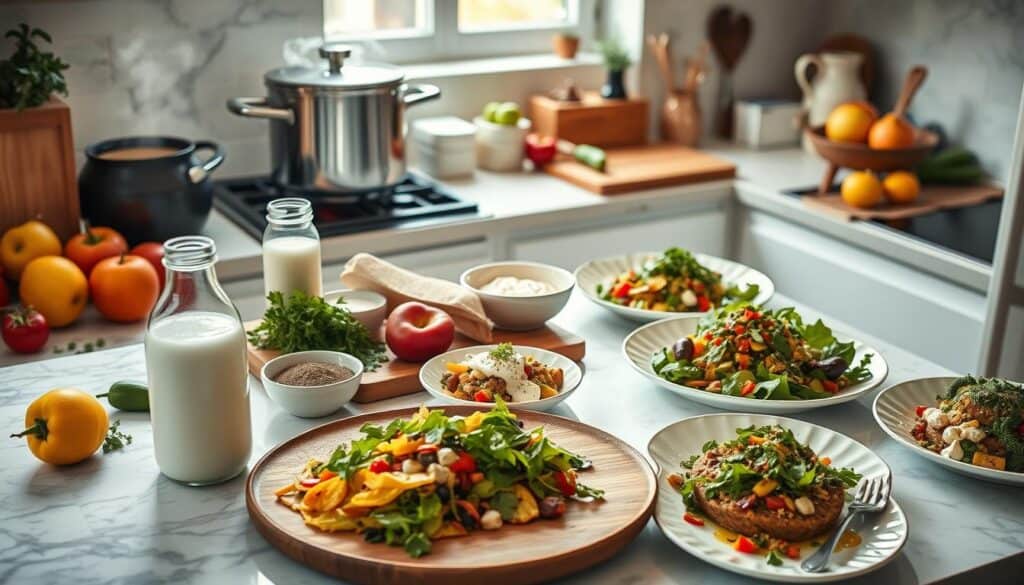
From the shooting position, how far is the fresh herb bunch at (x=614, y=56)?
11.5ft

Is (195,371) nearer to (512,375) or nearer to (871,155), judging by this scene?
(512,375)

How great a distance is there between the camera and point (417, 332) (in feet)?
5.85

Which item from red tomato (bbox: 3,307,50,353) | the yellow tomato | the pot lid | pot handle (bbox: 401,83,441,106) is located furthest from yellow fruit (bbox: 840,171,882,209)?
the yellow tomato

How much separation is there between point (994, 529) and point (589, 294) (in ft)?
2.86

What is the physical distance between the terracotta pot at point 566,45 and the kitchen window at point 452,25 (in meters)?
0.11

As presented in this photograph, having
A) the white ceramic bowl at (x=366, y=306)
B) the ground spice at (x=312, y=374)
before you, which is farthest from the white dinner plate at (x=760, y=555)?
the white ceramic bowl at (x=366, y=306)

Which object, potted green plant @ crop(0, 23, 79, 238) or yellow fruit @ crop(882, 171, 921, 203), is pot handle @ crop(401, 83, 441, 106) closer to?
potted green plant @ crop(0, 23, 79, 238)

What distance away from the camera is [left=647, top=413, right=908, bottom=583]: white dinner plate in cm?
126

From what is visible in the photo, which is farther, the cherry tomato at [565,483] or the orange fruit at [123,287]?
the orange fruit at [123,287]

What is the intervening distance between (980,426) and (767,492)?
0.37 m

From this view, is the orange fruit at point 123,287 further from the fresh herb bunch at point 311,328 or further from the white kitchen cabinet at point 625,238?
the white kitchen cabinet at point 625,238

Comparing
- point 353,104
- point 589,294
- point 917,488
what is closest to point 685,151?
point 353,104

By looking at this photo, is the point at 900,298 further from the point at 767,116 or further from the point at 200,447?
the point at 200,447

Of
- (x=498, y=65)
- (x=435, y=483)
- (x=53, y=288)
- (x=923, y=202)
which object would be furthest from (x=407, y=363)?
(x=498, y=65)
